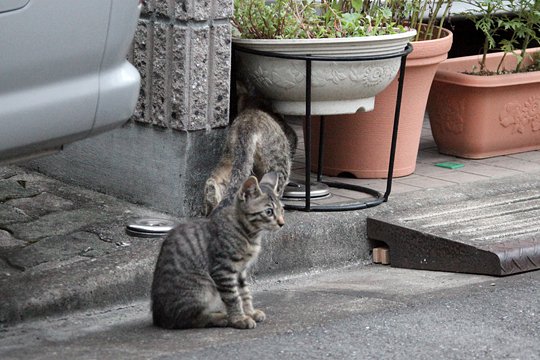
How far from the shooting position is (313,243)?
536 centimetres

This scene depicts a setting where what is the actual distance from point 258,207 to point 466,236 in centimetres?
135

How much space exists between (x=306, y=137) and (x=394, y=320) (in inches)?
59.5

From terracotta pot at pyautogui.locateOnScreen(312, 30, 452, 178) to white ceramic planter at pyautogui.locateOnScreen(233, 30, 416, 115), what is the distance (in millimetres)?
449

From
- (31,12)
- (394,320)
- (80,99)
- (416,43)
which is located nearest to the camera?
(31,12)

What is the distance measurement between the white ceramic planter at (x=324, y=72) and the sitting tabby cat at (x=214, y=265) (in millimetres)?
1118

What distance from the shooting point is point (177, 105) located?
17.4 ft

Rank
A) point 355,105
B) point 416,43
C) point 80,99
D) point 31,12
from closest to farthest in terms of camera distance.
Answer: point 31,12 < point 80,99 < point 355,105 < point 416,43

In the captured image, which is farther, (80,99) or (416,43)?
(416,43)

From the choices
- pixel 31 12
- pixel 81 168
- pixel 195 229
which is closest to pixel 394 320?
pixel 195 229

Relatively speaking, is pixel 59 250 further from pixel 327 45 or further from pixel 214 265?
pixel 327 45

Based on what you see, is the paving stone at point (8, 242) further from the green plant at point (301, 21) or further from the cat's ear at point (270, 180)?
the green plant at point (301, 21)

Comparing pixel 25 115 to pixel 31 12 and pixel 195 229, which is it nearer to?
pixel 31 12

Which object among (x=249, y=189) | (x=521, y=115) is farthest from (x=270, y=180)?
(x=521, y=115)

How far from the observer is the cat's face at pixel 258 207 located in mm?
4402
